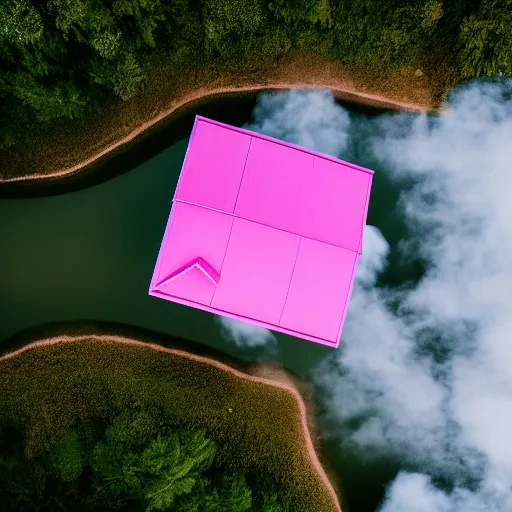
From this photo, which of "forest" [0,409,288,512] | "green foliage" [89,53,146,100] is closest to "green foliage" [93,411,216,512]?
"forest" [0,409,288,512]

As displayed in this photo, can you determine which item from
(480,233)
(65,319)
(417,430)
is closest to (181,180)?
(65,319)

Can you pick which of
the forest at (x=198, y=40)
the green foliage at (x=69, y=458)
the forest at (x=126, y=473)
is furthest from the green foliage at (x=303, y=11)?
the green foliage at (x=69, y=458)

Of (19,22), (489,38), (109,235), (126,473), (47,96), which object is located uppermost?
(489,38)

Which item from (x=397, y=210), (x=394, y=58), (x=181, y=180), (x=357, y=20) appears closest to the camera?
(x=181, y=180)

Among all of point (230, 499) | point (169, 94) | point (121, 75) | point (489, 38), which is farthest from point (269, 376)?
point (489, 38)

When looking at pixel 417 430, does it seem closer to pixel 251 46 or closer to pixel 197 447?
pixel 197 447

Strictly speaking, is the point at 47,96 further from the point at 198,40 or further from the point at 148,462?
the point at 148,462
